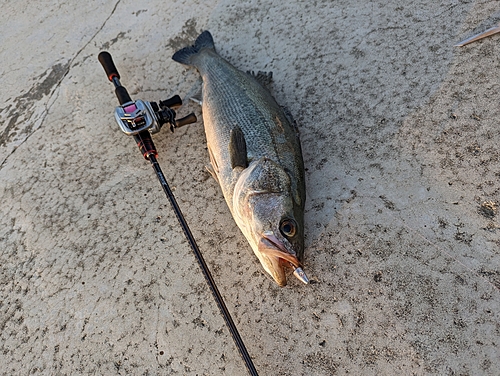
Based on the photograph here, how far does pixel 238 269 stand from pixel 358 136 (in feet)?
4.19

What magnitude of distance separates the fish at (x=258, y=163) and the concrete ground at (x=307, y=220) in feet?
0.72

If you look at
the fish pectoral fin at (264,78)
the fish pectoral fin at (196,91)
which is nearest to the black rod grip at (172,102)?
the fish pectoral fin at (196,91)

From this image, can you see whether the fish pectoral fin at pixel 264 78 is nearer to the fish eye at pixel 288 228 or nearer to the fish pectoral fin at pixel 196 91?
the fish pectoral fin at pixel 196 91

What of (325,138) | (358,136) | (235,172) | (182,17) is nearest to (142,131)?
(235,172)

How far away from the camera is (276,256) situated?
1.99 metres

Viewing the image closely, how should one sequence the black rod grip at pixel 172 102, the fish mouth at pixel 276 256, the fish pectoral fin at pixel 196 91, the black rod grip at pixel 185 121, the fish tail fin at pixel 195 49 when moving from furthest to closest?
1. the fish tail fin at pixel 195 49
2. the fish pectoral fin at pixel 196 91
3. the black rod grip at pixel 172 102
4. the black rod grip at pixel 185 121
5. the fish mouth at pixel 276 256

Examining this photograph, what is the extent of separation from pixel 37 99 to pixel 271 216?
3062mm

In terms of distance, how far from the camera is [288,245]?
200cm

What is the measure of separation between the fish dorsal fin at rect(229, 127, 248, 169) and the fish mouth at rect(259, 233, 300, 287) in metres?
0.56

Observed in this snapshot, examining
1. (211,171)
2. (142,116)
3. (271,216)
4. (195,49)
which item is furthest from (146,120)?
(271,216)

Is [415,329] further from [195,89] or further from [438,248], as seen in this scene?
[195,89]

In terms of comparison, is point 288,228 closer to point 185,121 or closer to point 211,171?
point 211,171

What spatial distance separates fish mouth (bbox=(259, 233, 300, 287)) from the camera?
1970 mm

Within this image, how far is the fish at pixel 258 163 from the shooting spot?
2049 mm
